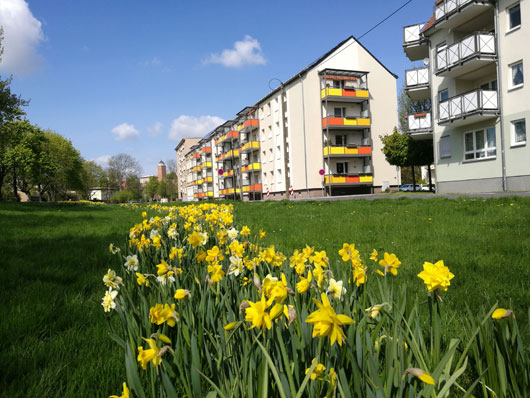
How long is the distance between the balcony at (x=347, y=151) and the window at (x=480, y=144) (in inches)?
668

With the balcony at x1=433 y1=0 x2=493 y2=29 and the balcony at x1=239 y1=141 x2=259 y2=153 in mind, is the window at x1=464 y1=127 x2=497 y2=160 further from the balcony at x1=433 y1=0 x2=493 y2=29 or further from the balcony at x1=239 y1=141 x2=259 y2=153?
the balcony at x1=239 y1=141 x2=259 y2=153

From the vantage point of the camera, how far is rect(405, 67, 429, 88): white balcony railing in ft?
78.4

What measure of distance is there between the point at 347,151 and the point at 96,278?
36.0 meters

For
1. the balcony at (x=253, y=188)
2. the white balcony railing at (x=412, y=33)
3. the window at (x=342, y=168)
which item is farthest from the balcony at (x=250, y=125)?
the white balcony railing at (x=412, y=33)

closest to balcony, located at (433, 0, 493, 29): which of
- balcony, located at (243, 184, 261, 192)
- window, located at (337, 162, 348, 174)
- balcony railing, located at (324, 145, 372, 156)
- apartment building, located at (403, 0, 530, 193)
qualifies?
apartment building, located at (403, 0, 530, 193)

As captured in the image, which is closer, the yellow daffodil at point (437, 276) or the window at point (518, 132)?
the yellow daffodil at point (437, 276)

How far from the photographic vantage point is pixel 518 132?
17.5m

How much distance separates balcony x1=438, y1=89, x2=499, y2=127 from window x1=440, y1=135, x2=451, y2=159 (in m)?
1.84

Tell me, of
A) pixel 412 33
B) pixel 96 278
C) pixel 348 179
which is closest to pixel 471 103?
pixel 412 33

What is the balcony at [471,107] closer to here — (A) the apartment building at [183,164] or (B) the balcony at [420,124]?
(B) the balcony at [420,124]

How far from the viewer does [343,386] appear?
1011 millimetres

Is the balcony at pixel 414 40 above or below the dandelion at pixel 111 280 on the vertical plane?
above

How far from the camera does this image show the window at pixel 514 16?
56.8ft

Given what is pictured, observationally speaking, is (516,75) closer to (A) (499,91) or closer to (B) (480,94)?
(A) (499,91)
